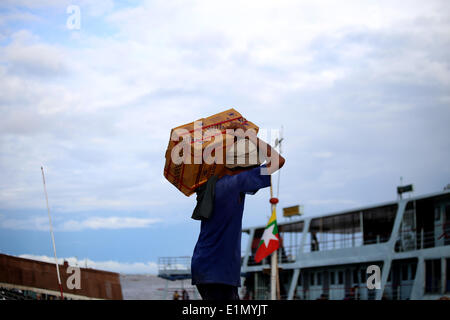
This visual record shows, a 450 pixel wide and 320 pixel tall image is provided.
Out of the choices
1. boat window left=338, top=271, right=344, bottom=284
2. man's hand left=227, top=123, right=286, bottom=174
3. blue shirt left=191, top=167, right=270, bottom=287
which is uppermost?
man's hand left=227, top=123, right=286, bottom=174

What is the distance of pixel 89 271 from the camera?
1886 centimetres

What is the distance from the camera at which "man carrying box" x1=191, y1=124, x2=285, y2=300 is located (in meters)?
3.34

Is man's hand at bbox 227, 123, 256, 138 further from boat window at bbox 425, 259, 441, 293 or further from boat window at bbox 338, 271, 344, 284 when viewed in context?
boat window at bbox 338, 271, 344, 284

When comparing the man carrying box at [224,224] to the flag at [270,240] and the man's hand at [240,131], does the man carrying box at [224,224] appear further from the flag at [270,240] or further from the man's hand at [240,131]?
the flag at [270,240]

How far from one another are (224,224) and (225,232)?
49mm

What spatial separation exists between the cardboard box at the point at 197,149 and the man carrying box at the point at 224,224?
0.08 meters

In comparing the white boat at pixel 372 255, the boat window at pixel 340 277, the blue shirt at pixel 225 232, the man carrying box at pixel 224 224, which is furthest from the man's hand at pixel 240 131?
the boat window at pixel 340 277

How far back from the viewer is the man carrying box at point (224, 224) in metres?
3.34

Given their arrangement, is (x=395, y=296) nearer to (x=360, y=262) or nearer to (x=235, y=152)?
(x=360, y=262)

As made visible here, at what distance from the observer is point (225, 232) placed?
11.2 feet
